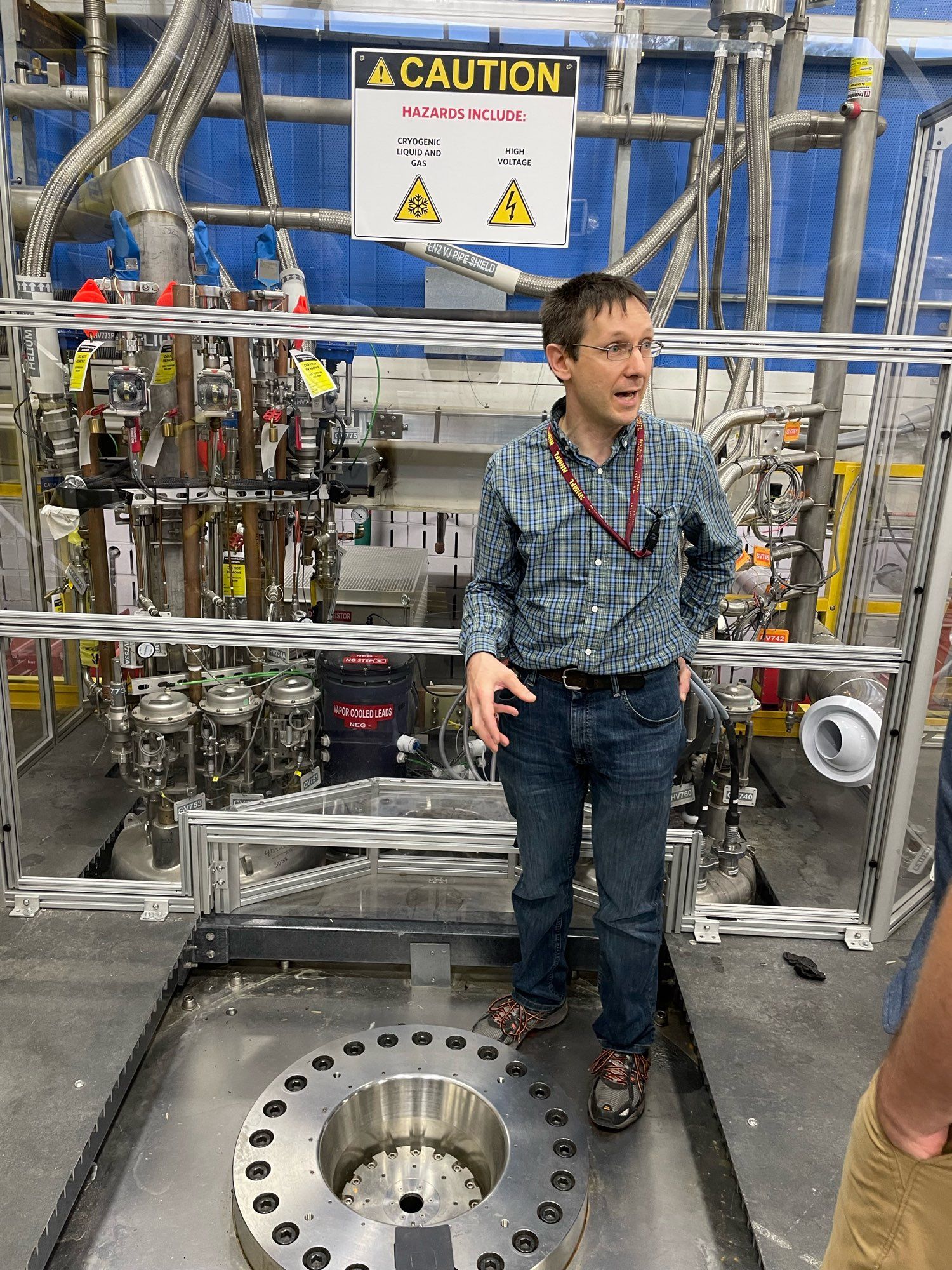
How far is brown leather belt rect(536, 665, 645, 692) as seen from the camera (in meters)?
1.70

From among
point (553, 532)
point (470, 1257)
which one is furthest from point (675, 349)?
point (470, 1257)

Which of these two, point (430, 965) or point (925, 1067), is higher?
point (925, 1067)

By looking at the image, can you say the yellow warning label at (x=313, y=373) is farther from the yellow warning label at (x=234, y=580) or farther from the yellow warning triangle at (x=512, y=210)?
the yellow warning label at (x=234, y=580)

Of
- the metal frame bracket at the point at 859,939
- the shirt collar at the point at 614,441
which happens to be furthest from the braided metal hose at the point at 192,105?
the metal frame bracket at the point at 859,939

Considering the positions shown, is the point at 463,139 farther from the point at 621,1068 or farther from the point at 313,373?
the point at 621,1068

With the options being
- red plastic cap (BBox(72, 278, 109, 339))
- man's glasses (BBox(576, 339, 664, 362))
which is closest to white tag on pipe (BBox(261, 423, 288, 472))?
red plastic cap (BBox(72, 278, 109, 339))

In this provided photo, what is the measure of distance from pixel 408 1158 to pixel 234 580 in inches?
59.0

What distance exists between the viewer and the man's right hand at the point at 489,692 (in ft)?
5.17

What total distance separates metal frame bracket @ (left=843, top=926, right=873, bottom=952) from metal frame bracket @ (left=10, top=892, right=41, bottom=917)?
2.02 m

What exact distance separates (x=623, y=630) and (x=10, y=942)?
5.41 ft

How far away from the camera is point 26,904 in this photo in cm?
235

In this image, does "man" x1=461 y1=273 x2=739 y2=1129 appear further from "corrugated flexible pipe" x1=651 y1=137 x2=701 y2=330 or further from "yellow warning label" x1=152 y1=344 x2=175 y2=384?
"yellow warning label" x1=152 y1=344 x2=175 y2=384

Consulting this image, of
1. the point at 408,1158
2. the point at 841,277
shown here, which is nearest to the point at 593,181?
the point at 841,277

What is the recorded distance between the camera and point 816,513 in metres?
2.55
